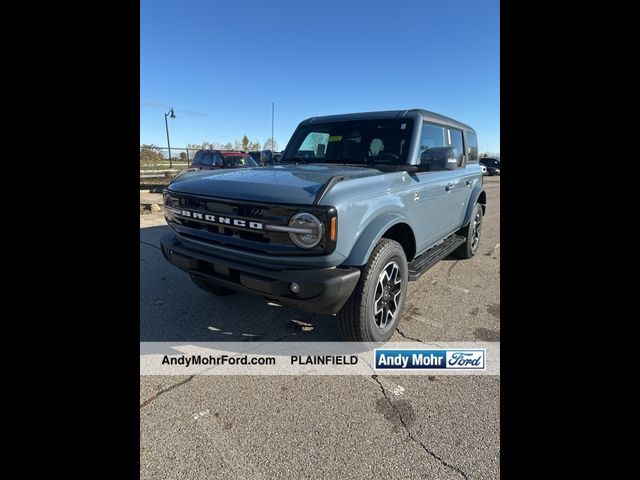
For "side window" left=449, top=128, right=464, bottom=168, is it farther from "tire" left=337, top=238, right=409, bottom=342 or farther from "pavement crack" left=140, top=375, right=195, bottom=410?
"pavement crack" left=140, top=375, right=195, bottom=410

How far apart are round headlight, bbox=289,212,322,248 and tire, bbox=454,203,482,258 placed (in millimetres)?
3814

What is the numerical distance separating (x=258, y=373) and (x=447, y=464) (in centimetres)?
137

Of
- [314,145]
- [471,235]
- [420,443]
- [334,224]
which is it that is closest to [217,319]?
[334,224]

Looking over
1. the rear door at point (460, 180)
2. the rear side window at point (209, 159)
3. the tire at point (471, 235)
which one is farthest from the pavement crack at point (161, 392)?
the rear side window at point (209, 159)

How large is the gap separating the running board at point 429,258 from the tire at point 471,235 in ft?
1.17

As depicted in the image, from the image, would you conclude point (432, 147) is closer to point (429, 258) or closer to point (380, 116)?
point (380, 116)

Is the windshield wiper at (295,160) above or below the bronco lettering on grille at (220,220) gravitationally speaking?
above

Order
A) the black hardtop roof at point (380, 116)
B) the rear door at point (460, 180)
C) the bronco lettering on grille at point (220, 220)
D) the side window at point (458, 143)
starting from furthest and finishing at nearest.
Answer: the side window at point (458, 143) < the rear door at point (460, 180) < the black hardtop roof at point (380, 116) < the bronco lettering on grille at point (220, 220)

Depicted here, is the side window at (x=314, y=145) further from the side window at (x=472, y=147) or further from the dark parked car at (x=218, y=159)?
the dark parked car at (x=218, y=159)

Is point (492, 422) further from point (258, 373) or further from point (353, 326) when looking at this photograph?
point (258, 373)

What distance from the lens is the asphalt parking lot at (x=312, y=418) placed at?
1.69 metres

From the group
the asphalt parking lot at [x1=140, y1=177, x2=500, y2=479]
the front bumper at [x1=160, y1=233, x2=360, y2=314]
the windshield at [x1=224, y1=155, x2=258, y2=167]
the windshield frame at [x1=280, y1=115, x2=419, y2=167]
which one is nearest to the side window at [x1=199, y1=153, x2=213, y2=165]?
the windshield at [x1=224, y1=155, x2=258, y2=167]
